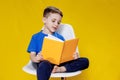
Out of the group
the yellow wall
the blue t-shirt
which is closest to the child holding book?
the blue t-shirt

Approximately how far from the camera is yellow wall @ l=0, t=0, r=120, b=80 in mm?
2105

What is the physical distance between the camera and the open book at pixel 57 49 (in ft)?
4.93

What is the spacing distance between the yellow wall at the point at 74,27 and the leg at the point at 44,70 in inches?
26.2

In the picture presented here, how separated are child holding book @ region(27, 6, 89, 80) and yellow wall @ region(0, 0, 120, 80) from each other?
0.39 metres

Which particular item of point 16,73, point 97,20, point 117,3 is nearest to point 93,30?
point 97,20

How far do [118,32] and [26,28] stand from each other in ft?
2.34

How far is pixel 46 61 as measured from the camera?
154 centimetres

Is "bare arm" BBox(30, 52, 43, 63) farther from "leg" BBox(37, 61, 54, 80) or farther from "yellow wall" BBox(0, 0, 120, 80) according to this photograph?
"yellow wall" BBox(0, 0, 120, 80)

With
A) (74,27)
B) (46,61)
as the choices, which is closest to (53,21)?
(46,61)

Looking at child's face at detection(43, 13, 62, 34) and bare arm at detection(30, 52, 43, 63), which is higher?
A: child's face at detection(43, 13, 62, 34)

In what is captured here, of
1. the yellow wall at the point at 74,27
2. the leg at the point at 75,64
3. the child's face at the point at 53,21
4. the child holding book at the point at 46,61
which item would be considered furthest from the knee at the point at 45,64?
the yellow wall at the point at 74,27

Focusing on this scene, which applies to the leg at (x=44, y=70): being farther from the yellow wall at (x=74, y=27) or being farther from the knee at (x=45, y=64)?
the yellow wall at (x=74, y=27)

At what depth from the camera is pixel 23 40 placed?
7.04ft

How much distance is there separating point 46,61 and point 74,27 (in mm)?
676
